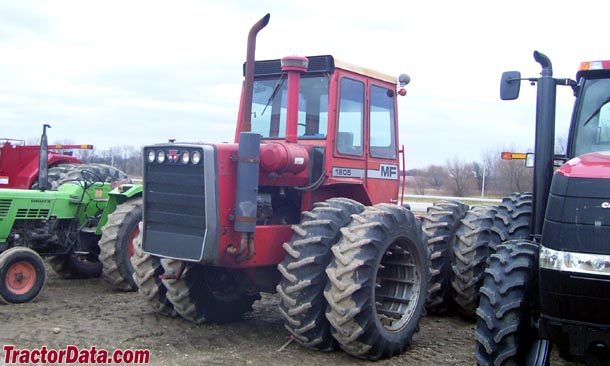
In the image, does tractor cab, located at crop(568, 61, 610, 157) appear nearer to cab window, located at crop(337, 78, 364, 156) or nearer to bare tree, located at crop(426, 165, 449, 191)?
cab window, located at crop(337, 78, 364, 156)

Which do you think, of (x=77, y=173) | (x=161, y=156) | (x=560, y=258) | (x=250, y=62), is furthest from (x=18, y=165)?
(x=560, y=258)

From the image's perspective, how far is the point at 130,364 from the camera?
5715mm

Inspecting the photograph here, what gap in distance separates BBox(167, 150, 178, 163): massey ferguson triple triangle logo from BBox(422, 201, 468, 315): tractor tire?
125 inches

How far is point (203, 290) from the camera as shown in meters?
7.10

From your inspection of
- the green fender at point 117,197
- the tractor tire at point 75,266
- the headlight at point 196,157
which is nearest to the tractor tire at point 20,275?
the green fender at point 117,197

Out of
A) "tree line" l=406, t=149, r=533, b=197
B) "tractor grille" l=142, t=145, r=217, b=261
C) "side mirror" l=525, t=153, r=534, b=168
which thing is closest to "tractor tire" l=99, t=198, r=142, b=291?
"tractor grille" l=142, t=145, r=217, b=261

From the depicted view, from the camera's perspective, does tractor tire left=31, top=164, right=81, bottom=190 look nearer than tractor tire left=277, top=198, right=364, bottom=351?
No

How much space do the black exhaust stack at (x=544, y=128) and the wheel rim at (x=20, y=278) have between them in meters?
6.11

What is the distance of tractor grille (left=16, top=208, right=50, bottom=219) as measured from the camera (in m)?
8.91

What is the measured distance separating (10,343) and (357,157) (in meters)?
3.97

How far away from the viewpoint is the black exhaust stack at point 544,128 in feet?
17.4

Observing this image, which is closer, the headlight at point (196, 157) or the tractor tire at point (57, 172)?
the headlight at point (196, 157)

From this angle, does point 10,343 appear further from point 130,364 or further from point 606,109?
point 606,109

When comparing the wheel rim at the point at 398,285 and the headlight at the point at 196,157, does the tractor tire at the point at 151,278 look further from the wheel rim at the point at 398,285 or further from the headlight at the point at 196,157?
the wheel rim at the point at 398,285
